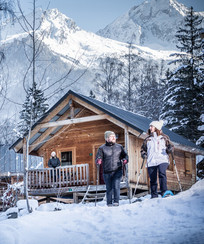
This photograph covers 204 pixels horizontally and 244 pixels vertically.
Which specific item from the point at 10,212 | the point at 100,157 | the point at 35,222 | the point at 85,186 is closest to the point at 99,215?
the point at 35,222

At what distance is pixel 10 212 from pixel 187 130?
688 inches

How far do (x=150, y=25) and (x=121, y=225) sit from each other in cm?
17603

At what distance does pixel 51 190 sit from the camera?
1552 cm

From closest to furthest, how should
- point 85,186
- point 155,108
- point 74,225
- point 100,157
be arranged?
point 74,225 → point 100,157 → point 85,186 → point 155,108

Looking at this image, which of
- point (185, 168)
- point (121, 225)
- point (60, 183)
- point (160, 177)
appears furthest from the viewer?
point (185, 168)

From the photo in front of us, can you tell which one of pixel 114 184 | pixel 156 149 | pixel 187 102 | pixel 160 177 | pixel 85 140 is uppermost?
pixel 187 102

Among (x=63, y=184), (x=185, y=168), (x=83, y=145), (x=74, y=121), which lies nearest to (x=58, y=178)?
(x=63, y=184)

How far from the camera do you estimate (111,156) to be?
28.3 ft

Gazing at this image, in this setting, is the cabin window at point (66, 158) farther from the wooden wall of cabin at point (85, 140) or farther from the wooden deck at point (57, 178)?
the wooden deck at point (57, 178)

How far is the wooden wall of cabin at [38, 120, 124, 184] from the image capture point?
55.4 ft

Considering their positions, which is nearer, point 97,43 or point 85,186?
point 85,186

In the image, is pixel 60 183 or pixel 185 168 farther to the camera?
pixel 185 168

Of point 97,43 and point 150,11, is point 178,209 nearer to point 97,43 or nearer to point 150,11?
point 97,43

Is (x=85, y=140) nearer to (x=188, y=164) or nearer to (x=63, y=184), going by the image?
(x=63, y=184)
